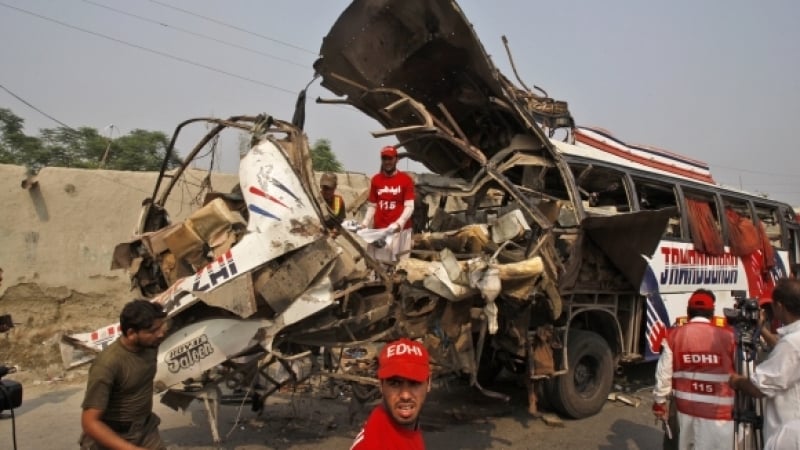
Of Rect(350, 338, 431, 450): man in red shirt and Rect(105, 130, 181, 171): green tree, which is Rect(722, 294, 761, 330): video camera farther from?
Rect(105, 130, 181, 171): green tree

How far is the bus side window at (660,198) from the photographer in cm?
628

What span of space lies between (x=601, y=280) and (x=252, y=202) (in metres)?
3.61

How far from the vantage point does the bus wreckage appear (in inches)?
145

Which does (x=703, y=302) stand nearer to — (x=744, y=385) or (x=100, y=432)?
(x=744, y=385)

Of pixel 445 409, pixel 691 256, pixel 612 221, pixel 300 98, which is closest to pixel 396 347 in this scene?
pixel 300 98

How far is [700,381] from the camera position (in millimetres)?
3309

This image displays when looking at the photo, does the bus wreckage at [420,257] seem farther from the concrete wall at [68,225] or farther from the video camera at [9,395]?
the concrete wall at [68,225]

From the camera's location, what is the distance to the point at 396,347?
1.83m

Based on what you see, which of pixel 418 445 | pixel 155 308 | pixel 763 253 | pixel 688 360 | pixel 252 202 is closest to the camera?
pixel 418 445

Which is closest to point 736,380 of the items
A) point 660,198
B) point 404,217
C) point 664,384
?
point 664,384

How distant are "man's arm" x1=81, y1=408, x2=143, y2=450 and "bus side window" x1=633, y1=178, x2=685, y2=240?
5.39 metres

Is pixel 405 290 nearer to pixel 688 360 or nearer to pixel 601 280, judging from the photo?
pixel 688 360

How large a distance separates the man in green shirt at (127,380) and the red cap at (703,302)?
3073 millimetres

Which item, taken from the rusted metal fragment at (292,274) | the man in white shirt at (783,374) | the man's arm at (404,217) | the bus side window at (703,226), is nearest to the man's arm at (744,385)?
the man in white shirt at (783,374)
